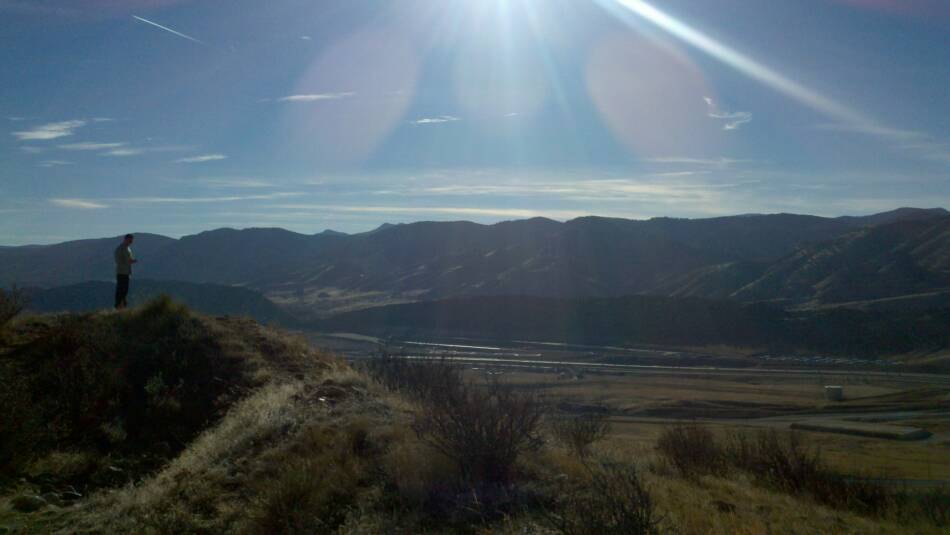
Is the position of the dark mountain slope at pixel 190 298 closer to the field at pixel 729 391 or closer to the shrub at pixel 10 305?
the field at pixel 729 391

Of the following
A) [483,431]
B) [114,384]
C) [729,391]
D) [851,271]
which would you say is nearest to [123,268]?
[114,384]

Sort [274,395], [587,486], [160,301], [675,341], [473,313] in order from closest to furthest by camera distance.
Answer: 1. [587,486]
2. [274,395]
3. [160,301]
4. [675,341]
5. [473,313]

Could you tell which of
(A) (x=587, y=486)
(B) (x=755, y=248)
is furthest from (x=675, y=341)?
(B) (x=755, y=248)

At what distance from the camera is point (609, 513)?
6.04 m

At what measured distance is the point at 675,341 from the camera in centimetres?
7475

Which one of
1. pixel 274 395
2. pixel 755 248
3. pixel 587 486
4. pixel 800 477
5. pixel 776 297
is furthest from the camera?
pixel 755 248

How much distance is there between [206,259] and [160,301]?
106774 mm

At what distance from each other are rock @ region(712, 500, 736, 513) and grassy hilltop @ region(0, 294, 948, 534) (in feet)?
0.13

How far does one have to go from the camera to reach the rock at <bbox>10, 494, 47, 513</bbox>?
7883 mm

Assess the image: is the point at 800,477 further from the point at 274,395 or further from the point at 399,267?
the point at 399,267

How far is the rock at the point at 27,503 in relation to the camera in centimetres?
788

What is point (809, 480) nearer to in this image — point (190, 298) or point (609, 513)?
point (609, 513)

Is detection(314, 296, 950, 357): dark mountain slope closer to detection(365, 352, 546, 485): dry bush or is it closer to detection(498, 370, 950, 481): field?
detection(498, 370, 950, 481): field

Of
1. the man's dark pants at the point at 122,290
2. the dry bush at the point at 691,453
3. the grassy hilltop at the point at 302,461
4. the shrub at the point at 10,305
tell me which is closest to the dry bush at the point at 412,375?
the grassy hilltop at the point at 302,461
